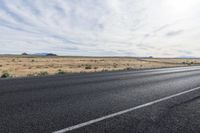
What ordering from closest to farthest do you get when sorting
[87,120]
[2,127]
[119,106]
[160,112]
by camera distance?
1. [2,127]
2. [87,120]
3. [160,112]
4. [119,106]

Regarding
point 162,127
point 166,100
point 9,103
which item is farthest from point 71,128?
point 166,100

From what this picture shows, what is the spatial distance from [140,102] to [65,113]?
2.59 m

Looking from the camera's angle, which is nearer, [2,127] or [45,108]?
[2,127]

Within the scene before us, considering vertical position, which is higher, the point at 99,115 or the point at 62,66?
the point at 62,66

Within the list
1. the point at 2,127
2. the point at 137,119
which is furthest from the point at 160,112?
the point at 2,127

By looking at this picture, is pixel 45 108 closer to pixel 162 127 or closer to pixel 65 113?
pixel 65 113

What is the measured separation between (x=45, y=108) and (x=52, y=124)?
4.85ft

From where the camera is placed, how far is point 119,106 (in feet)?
20.4

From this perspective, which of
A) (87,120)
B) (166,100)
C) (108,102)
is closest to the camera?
(87,120)

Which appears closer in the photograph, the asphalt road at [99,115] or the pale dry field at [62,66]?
the asphalt road at [99,115]

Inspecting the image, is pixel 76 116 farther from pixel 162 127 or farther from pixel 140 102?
pixel 140 102

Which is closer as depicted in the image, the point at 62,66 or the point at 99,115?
the point at 99,115

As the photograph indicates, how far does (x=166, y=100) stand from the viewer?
288 inches

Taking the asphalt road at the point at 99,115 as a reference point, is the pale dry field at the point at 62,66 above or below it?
above
